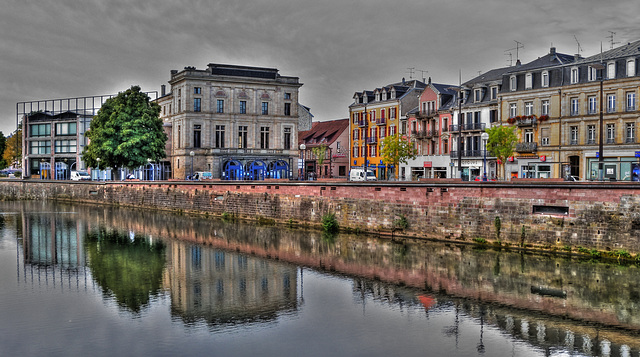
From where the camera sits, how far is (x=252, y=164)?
76.1 m

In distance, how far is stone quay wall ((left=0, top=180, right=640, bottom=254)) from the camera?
84.7 feet

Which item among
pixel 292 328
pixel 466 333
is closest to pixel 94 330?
pixel 292 328

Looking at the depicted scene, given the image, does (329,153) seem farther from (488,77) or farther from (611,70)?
(611,70)

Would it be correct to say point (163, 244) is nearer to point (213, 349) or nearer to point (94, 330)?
point (94, 330)

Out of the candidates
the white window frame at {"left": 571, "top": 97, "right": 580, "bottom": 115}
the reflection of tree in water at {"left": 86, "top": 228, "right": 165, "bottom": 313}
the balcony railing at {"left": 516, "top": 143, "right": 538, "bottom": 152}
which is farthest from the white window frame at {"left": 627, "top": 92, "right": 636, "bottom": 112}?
the reflection of tree in water at {"left": 86, "top": 228, "right": 165, "bottom": 313}

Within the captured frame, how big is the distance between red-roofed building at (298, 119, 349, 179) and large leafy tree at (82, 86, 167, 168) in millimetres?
22920

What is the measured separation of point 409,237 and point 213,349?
20.2m

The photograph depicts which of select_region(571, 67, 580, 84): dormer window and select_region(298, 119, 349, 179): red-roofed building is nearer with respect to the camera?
select_region(571, 67, 580, 84): dormer window

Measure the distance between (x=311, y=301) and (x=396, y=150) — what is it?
49761mm

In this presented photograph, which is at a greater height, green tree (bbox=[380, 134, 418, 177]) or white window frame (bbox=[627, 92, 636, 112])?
white window frame (bbox=[627, 92, 636, 112])

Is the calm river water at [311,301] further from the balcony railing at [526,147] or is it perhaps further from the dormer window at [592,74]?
the balcony railing at [526,147]

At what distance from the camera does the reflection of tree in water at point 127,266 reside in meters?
21.0

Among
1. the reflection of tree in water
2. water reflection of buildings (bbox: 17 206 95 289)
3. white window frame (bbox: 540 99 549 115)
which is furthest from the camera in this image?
white window frame (bbox: 540 99 549 115)

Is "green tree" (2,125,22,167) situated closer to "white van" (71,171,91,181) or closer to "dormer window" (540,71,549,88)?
"white van" (71,171,91,181)
